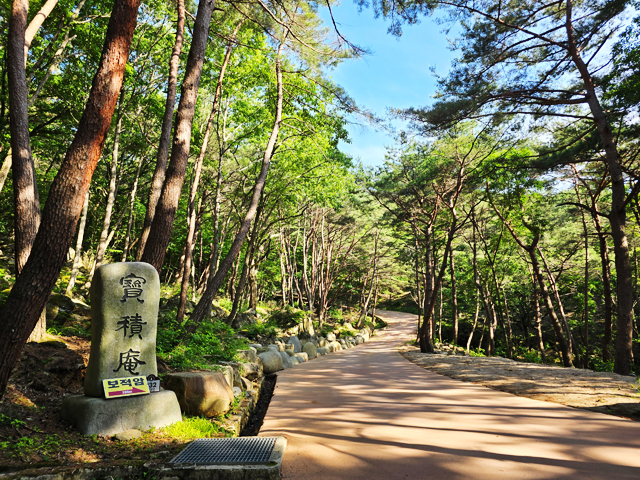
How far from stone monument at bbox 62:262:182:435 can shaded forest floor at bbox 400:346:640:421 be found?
4.93m

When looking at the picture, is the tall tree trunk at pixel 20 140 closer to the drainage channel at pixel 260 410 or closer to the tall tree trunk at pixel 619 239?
the drainage channel at pixel 260 410

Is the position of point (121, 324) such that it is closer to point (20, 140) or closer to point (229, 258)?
point (20, 140)

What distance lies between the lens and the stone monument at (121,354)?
133 inches

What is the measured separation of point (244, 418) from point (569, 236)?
1734cm

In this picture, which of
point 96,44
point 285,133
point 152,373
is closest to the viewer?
point 152,373

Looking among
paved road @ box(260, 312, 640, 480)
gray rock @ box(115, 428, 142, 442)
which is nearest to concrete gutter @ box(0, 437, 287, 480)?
paved road @ box(260, 312, 640, 480)

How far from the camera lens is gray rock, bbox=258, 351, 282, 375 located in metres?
8.30

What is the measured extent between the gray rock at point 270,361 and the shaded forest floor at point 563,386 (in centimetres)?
376

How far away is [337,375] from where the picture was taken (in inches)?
300

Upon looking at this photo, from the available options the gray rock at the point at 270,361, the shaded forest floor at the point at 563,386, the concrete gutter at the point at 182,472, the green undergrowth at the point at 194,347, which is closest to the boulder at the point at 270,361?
the gray rock at the point at 270,361

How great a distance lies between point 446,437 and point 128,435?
3.04 metres

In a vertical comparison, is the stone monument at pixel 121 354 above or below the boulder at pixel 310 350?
above

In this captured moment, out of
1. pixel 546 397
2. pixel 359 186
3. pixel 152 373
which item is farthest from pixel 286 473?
pixel 359 186

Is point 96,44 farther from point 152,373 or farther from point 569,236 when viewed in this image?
point 569,236
